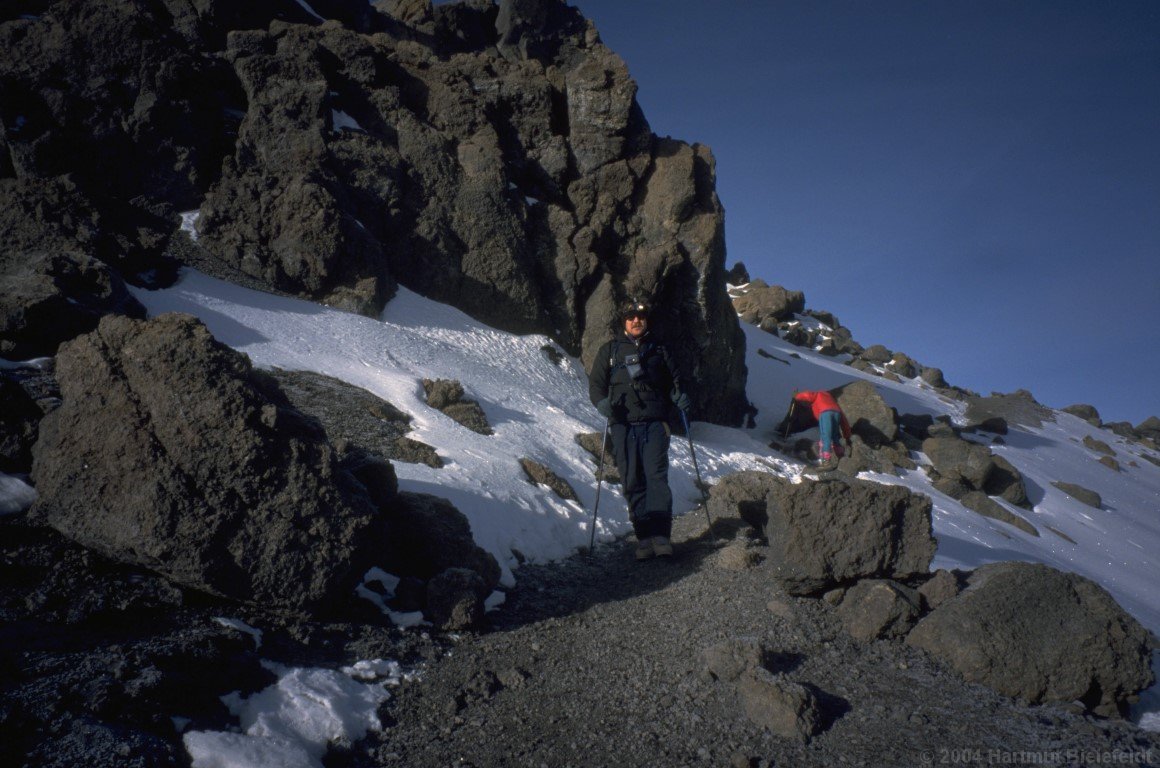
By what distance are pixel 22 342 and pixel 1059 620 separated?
41.0 feet

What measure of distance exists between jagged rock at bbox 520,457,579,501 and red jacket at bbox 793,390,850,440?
11.6m

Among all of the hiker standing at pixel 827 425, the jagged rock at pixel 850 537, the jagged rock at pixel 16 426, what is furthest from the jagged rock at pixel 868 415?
the jagged rock at pixel 16 426

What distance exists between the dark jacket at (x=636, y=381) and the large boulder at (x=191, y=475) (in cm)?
410

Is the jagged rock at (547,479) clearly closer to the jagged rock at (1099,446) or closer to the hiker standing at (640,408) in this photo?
the hiker standing at (640,408)

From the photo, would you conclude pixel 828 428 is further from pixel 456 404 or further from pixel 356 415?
pixel 356 415

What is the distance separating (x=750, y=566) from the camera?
279 inches

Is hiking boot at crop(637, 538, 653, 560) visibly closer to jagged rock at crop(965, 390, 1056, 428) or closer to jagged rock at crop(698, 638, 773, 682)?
jagged rock at crop(698, 638, 773, 682)

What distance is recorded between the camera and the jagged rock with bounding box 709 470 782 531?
8656mm

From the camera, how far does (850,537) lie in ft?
19.9

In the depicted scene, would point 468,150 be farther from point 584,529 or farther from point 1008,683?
point 1008,683

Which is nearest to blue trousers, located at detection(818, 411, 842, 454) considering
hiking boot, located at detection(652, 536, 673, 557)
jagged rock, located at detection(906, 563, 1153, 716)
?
hiking boot, located at detection(652, 536, 673, 557)

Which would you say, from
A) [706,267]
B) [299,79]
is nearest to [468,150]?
[299,79]

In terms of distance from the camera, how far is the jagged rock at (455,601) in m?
5.46

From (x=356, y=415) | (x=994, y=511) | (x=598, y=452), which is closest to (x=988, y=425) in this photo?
(x=994, y=511)
